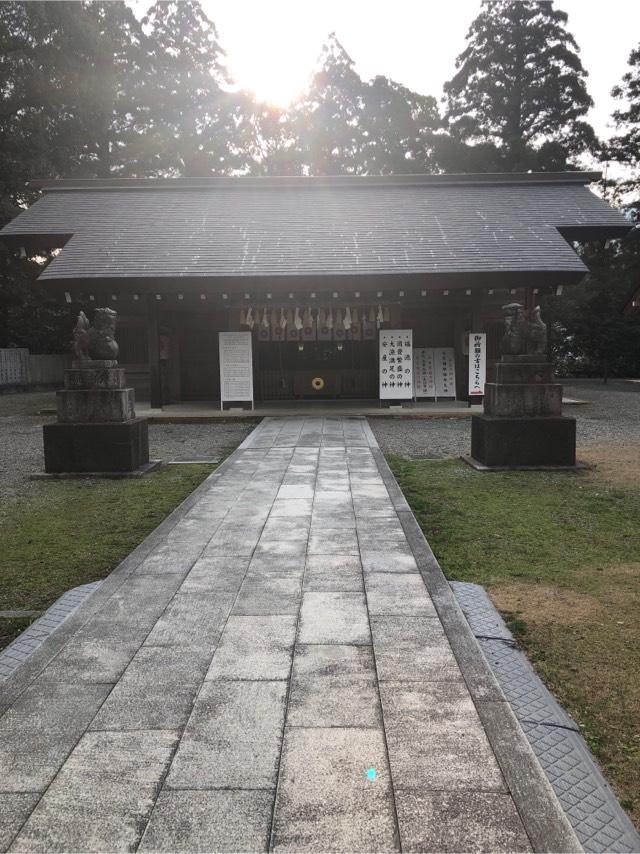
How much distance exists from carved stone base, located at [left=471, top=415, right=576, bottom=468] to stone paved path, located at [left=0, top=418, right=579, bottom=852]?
3.99 metres

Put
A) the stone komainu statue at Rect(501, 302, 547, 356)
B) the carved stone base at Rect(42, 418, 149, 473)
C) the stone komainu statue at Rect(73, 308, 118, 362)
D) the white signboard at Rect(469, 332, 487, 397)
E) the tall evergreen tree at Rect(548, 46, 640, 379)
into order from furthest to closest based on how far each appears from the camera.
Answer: the tall evergreen tree at Rect(548, 46, 640, 379)
the white signboard at Rect(469, 332, 487, 397)
the stone komainu statue at Rect(501, 302, 547, 356)
the stone komainu statue at Rect(73, 308, 118, 362)
the carved stone base at Rect(42, 418, 149, 473)

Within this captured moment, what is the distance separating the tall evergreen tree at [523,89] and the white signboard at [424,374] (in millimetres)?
14463

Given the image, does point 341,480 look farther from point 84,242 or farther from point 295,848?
point 84,242

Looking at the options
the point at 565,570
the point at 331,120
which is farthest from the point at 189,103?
the point at 565,570

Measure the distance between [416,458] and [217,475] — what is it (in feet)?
10.1

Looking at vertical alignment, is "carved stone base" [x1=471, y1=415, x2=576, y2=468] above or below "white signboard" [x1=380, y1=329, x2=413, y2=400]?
below

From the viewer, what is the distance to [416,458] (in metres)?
8.79

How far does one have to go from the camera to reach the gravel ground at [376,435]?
9.04 metres

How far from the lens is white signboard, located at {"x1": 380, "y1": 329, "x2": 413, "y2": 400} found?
Answer: 14328 mm

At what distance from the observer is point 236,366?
1409 cm

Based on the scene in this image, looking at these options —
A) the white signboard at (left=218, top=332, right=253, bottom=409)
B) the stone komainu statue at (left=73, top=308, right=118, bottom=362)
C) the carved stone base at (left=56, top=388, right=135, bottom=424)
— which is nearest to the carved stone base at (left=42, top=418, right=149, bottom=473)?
the carved stone base at (left=56, top=388, right=135, bottom=424)

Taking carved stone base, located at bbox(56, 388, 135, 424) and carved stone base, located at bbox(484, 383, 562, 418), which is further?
carved stone base, located at bbox(484, 383, 562, 418)

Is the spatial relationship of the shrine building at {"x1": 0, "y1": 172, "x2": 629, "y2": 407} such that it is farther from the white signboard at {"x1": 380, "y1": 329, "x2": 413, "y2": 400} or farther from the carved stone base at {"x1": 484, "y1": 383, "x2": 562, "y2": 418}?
the carved stone base at {"x1": 484, "y1": 383, "x2": 562, "y2": 418}

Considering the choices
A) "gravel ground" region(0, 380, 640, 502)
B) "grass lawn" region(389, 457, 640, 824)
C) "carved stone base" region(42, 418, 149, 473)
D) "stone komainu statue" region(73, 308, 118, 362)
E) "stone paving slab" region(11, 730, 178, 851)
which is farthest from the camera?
"gravel ground" region(0, 380, 640, 502)
